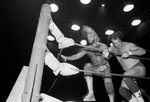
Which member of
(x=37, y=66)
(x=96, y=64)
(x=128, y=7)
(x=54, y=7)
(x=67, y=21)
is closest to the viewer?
(x=37, y=66)

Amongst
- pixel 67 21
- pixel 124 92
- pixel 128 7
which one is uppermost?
pixel 128 7

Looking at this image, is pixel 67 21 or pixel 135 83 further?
pixel 67 21

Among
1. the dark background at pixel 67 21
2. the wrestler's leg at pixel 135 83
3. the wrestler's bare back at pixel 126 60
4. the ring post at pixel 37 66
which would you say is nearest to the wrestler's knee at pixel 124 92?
the wrestler's leg at pixel 135 83

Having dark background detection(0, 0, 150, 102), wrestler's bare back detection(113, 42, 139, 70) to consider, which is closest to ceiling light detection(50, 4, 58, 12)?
dark background detection(0, 0, 150, 102)

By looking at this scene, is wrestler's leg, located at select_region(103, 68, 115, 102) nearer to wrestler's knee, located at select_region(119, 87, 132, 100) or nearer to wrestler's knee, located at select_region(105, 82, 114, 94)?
wrestler's knee, located at select_region(105, 82, 114, 94)

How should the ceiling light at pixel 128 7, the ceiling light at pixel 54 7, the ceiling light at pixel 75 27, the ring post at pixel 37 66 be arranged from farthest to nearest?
the ceiling light at pixel 75 27
the ceiling light at pixel 128 7
the ceiling light at pixel 54 7
the ring post at pixel 37 66

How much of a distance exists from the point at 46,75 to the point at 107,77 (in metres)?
4.34

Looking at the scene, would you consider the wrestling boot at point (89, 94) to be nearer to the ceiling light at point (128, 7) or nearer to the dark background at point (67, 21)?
the dark background at point (67, 21)

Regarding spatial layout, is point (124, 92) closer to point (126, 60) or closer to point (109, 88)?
point (109, 88)

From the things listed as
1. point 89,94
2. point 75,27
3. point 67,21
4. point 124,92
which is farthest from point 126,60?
point 67,21

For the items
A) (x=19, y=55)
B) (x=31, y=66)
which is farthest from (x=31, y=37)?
(x=31, y=66)

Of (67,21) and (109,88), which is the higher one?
(67,21)

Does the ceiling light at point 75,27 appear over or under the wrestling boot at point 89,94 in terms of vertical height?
over

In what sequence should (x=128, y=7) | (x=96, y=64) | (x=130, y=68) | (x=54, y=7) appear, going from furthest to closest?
(x=128, y=7)
(x=54, y=7)
(x=96, y=64)
(x=130, y=68)
